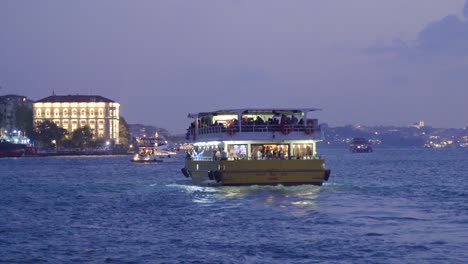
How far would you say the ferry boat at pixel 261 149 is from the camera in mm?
50281

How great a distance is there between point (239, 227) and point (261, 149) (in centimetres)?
1784

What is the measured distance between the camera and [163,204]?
156ft

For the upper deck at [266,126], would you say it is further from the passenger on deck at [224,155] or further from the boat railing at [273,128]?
the passenger on deck at [224,155]

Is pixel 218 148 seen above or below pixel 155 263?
above

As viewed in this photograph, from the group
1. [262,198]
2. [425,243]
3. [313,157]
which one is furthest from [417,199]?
[425,243]

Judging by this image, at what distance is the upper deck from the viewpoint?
Answer: 52688 mm

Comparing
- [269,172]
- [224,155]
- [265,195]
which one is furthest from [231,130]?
[265,195]

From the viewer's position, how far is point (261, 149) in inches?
2089

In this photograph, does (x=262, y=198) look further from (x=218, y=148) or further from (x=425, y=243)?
(x=425, y=243)

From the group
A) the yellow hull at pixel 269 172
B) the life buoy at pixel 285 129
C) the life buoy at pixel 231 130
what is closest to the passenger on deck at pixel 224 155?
the yellow hull at pixel 269 172

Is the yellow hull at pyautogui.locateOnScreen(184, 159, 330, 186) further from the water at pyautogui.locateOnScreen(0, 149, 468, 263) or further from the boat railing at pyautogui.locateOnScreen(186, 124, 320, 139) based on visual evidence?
the boat railing at pyautogui.locateOnScreen(186, 124, 320, 139)

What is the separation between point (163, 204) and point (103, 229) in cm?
1200

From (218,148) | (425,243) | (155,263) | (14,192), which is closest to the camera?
(155,263)

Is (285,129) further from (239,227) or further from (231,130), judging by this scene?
(239,227)
